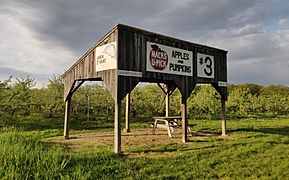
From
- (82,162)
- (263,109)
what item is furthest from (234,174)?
(263,109)

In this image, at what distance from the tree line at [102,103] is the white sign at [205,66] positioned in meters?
12.2

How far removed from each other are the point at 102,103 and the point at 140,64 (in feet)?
55.4

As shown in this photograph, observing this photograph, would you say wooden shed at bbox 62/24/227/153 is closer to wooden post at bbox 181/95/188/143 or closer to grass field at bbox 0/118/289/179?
wooden post at bbox 181/95/188/143

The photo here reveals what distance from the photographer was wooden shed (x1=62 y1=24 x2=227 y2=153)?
8875mm

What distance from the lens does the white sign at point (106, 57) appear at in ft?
A: 29.6

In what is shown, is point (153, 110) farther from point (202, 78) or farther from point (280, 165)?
point (280, 165)

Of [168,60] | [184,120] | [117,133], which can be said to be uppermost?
[168,60]

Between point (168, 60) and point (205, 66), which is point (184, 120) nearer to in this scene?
point (168, 60)

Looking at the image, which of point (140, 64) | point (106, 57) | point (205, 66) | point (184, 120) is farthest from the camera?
point (205, 66)

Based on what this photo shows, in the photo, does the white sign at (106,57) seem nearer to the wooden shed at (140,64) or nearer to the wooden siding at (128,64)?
the wooden shed at (140,64)

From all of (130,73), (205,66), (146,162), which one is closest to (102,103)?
(205,66)

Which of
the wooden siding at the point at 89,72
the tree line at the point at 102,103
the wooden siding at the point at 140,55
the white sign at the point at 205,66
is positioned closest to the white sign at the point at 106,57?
the wooden siding at the point at 89,72

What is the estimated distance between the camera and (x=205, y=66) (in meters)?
12.5

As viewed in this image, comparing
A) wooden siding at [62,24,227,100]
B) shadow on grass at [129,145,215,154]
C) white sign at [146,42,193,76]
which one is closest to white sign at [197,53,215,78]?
wooden siding at [62,24,227,100]
